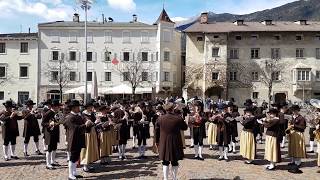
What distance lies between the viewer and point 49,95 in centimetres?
6138

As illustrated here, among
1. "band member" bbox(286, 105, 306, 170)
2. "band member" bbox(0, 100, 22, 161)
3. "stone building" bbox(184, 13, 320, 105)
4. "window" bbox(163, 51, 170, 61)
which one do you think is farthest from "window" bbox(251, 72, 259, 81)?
"band member" bbox(0, 100, 22, 161)

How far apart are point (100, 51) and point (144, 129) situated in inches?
1828

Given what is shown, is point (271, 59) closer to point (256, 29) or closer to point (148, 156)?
point (256, 29)

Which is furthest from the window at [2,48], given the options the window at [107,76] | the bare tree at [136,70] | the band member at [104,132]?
the band member at [104,132]

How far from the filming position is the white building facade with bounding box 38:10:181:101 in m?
60.9

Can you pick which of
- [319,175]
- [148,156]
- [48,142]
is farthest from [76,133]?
[319,175]

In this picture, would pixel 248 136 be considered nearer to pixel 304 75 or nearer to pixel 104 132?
pixel 104 132

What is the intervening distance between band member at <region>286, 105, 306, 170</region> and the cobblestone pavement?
46cm

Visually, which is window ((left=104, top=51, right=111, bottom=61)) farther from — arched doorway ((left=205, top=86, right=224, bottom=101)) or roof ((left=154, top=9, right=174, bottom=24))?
arched doorway ((left=205, top=86, right=224, bottom=101))

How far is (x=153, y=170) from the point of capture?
13242mm

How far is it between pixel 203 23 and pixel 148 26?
25.3 ft

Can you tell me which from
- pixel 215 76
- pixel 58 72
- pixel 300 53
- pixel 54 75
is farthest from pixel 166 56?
pixel 300 53

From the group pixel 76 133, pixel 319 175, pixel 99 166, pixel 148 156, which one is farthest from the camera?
pixel 148 156

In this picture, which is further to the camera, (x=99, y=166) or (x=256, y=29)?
(x=256, y=29)
